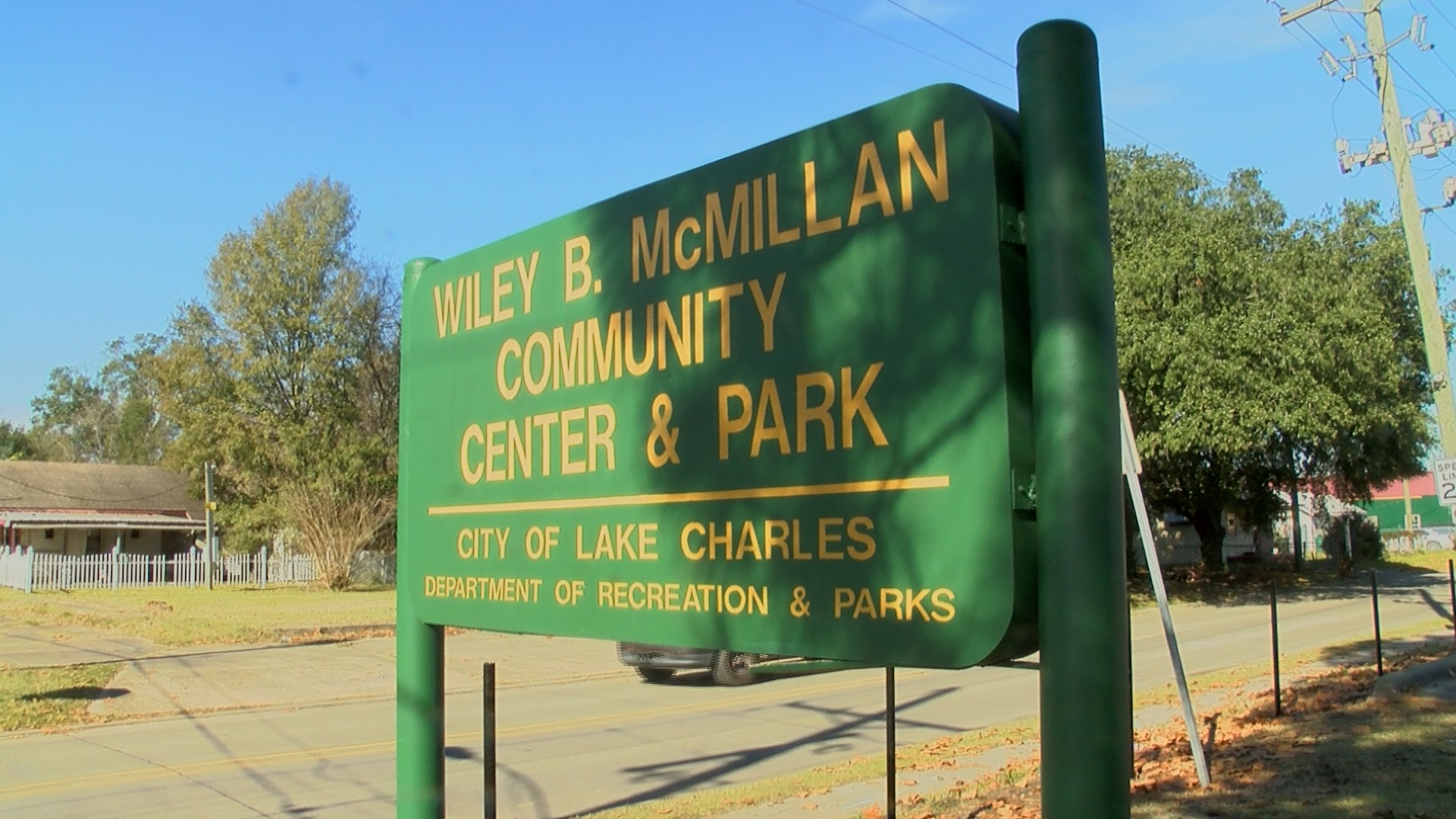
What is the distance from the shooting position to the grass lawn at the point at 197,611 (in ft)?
74.2

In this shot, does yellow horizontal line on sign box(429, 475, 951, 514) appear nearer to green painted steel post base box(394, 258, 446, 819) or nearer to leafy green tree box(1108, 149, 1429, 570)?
green painted steel post base box(394, 258, 446, 819)

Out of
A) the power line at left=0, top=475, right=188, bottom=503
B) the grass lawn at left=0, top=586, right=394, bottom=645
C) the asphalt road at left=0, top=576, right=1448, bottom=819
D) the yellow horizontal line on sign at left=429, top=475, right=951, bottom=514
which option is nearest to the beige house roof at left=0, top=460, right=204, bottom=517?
the power line at left=0, top=475, right=188, bottom=503

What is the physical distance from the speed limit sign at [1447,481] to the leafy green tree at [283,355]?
119 ft

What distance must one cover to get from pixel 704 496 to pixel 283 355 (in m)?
46.8

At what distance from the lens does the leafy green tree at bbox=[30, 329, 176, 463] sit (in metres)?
89.2

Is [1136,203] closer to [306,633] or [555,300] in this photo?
[306,633]

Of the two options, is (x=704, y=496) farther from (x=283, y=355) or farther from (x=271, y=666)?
(x=283, y=355)

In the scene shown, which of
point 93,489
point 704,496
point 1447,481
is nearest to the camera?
point 704,496

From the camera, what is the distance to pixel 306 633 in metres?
22.4

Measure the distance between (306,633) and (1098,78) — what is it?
22.5 meters

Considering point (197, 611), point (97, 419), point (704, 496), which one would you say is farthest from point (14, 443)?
point (704, 496)

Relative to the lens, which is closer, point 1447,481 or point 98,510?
point 1447,481

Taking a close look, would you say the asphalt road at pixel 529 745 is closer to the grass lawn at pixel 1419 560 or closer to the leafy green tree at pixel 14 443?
the grass lawn at pixel 1419 560

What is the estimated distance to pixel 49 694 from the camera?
14172 mm
